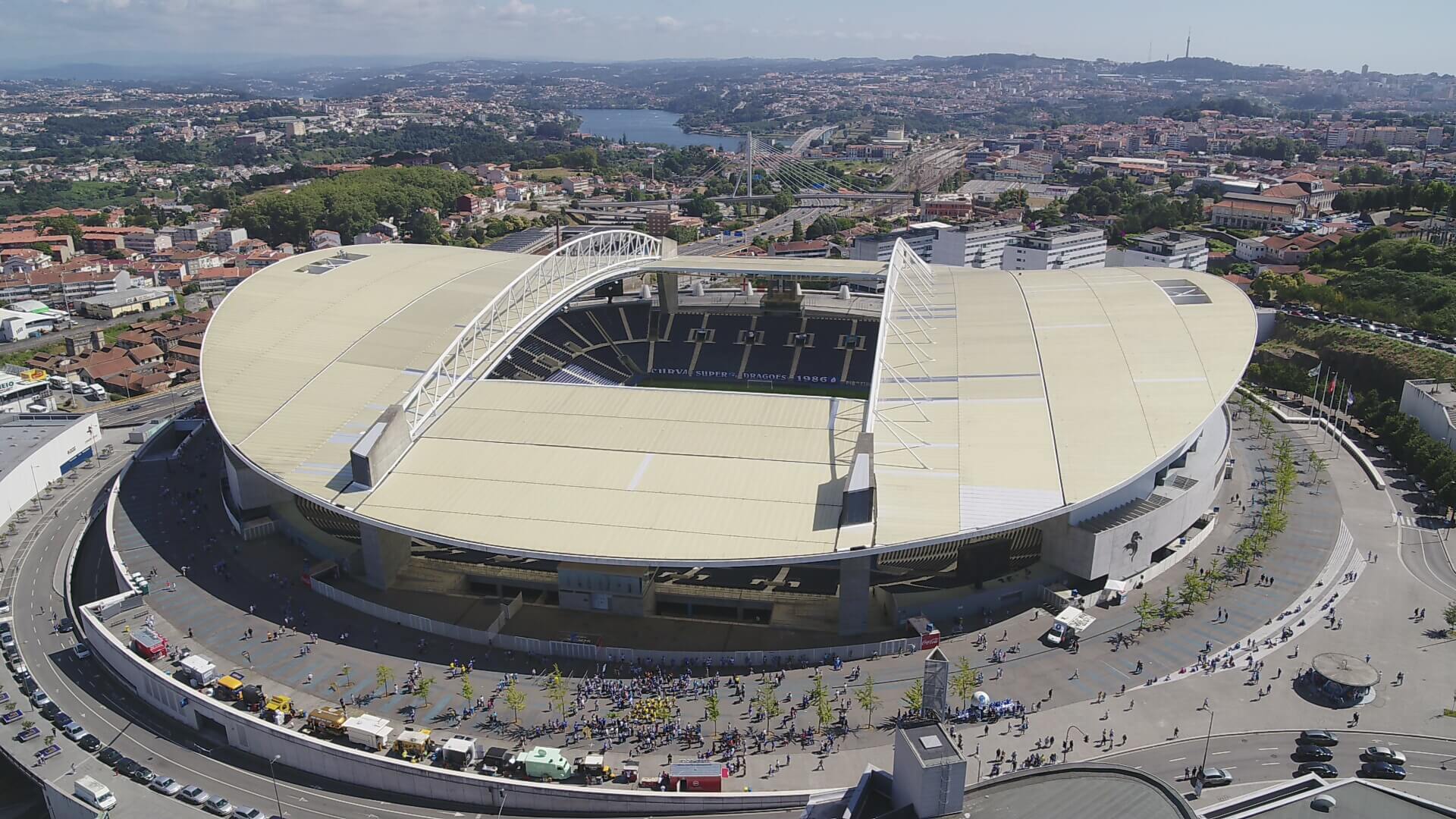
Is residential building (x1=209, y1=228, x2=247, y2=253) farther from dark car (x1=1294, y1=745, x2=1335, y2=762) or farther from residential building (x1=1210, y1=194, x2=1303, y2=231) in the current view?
residential building (x1=1210, y1=194, x2=1303, y2=231)

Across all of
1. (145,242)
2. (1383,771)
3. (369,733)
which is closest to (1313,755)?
(1383,771)

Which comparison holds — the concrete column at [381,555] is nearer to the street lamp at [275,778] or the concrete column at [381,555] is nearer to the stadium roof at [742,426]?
the stadium roof at [742,426]

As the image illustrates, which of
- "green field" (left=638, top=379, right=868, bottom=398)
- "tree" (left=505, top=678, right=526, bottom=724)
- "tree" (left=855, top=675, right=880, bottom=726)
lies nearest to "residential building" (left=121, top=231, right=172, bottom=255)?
"green field" (left=638, top=379, right=868, bottom=398)

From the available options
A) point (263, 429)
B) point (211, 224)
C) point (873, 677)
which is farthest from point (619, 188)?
point (873, 677)

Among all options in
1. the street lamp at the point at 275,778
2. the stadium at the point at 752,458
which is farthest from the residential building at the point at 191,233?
the street lamp at the point at 275,778

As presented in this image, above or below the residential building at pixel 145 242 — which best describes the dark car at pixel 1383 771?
below

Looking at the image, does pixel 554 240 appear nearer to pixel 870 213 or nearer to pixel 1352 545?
pixel 870 213
